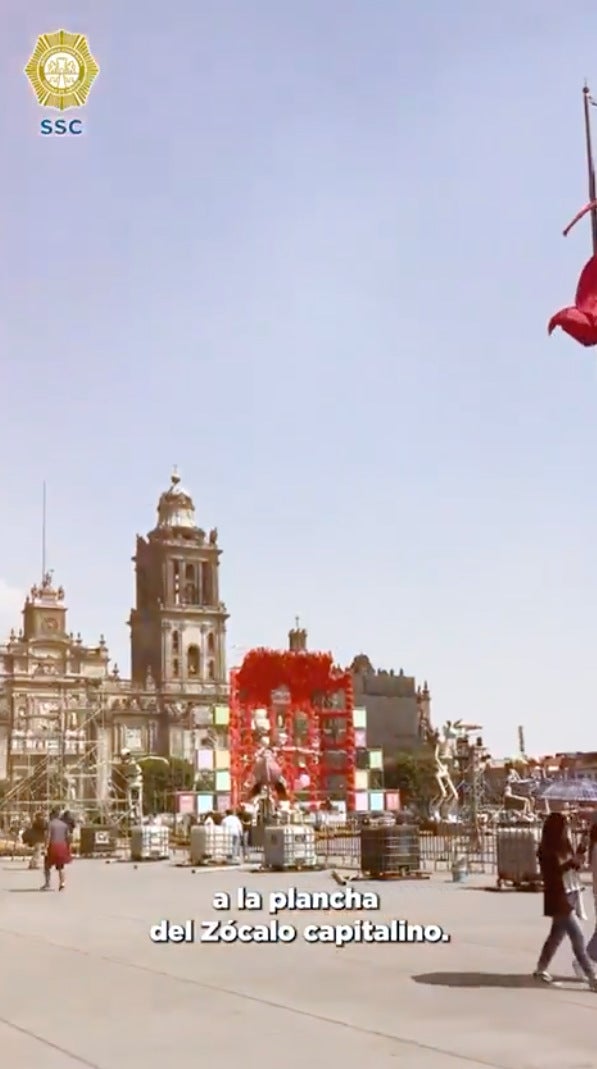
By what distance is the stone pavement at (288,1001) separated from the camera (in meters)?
8.29

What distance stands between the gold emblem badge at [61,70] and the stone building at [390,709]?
4854 inches

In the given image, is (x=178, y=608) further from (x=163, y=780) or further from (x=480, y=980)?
(x=480, y=980)

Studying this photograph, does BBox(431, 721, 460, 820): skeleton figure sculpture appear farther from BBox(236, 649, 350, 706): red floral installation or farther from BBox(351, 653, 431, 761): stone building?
BBox(351, 653, 431, 761): stone building

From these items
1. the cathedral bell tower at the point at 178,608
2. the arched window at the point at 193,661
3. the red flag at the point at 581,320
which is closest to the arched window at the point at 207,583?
the cathedral bell tower at the point at 178,608

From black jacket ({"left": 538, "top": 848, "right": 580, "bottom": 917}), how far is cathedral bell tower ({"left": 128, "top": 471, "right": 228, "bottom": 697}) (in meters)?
120

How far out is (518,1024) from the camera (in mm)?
9125

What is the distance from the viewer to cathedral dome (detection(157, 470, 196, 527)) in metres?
136

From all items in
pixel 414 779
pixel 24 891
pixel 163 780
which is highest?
pixel 163 780

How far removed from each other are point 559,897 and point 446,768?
107 feet

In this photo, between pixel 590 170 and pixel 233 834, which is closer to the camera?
pixel 590 170

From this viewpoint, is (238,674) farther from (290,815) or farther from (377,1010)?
(377,1010)

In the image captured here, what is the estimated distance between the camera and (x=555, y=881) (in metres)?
11.3

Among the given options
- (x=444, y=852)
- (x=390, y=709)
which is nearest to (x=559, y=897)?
(x=444, y=852)

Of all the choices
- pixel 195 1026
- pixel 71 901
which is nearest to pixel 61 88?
pixel 195 1026
